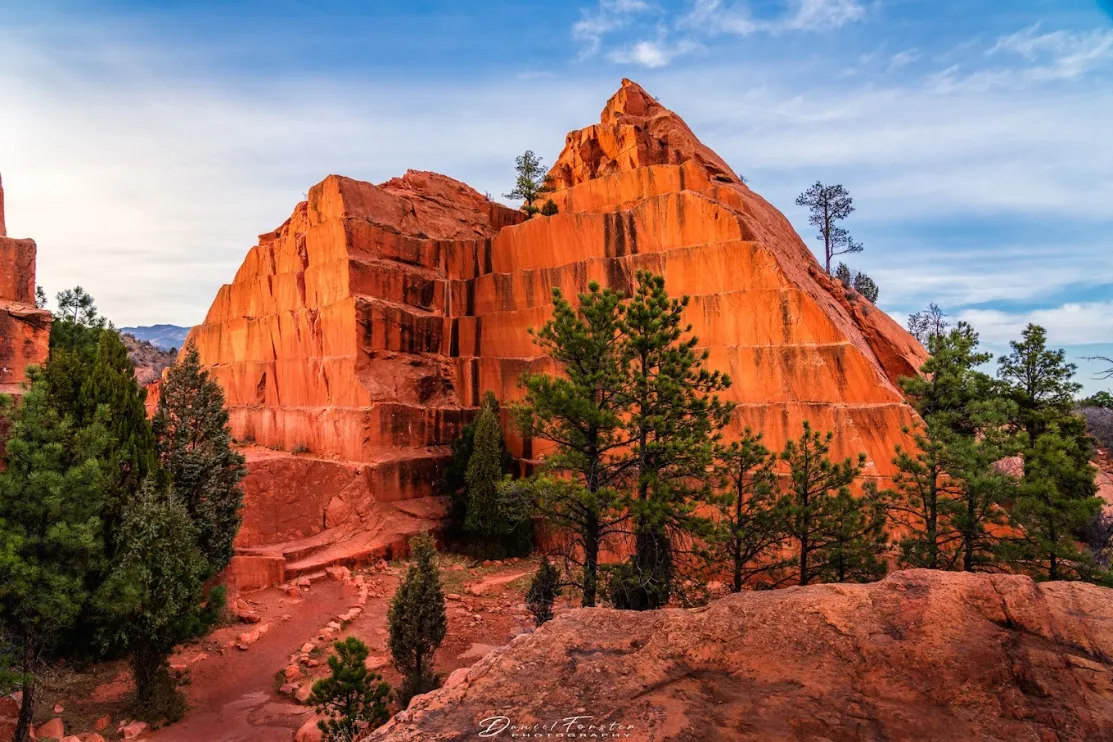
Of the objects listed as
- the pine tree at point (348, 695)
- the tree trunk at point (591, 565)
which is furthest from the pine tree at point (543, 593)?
the pine tree at point (348, 695)

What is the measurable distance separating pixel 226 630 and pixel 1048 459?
815 inches

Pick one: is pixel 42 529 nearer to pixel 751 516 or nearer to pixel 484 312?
pixel 751 516

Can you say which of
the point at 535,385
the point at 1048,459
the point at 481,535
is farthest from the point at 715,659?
the point at 481,535

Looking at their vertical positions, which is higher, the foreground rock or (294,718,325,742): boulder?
the foreground rock

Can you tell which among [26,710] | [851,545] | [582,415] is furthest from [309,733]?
[851,545]

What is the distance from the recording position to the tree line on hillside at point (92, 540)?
37.9ft

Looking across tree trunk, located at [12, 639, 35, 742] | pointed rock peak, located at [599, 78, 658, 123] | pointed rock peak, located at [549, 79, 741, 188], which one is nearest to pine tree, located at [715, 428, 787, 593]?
tree trunk, located at [12, 639, 35, 742]

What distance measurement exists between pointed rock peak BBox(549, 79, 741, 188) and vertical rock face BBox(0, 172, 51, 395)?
78.9 feet

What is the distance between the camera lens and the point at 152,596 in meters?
12.5

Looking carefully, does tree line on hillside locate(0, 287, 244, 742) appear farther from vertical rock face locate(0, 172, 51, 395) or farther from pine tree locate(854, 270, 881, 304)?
pine tree locate(854, 270, 881, 304)

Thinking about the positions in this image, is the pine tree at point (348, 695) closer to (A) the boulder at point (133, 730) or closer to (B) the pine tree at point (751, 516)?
(A) the boulder at point (133, 730)

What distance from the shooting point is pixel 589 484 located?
44.8 feet

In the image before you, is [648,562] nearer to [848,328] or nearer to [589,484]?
[589,484]

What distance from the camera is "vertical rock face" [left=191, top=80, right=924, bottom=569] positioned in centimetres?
2092
